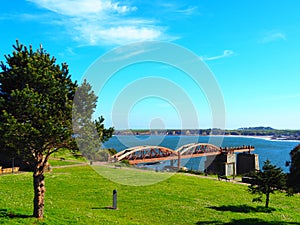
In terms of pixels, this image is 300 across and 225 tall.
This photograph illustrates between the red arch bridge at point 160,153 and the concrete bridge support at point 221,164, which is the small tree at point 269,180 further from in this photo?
the concrete bridge support at point 221,164

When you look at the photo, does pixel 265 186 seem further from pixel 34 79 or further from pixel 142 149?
pixel 142 149

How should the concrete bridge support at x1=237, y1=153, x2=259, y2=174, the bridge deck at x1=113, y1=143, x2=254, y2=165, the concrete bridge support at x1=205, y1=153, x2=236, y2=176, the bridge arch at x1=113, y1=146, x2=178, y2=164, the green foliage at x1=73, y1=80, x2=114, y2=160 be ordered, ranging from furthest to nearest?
1. the concrete bridge support at x1=237, y1=153, x2=259, y2=174
2. the concrete bridge support at x1=205, y1=153, x2=236, y2=176
3. the bridge deck at x1=113, y1=143, x2=254, y2=165
4. the bridge arch at x1=113, y1=146, x2=178, y2=164
5. the green foliage at x1=73, y1=80, x2=114, y2=160

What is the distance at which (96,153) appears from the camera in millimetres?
14055

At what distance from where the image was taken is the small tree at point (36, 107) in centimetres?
1193

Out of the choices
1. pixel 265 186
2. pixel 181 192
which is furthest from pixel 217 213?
pixel 181 192

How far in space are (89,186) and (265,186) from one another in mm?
14519

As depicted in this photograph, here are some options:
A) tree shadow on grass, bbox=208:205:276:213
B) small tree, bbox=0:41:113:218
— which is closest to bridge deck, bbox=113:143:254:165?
tree shadow on grass, bbox=208:205:276:213

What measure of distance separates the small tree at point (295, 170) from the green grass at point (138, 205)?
2.15 meters

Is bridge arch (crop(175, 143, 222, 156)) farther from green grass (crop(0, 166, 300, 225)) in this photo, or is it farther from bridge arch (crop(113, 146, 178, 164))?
green grass (crop(0, 166, 300, 225))

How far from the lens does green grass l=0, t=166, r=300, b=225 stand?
15064 mm

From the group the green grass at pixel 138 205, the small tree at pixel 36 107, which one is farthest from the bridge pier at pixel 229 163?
the small tree at pixel 36 107

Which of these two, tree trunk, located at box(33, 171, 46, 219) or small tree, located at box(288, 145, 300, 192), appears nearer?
tree trunk, located at box(33, 171, 46, 219)

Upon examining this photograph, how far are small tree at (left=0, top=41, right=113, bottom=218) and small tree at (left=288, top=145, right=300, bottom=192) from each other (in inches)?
457

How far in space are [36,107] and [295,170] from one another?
14413 mm
